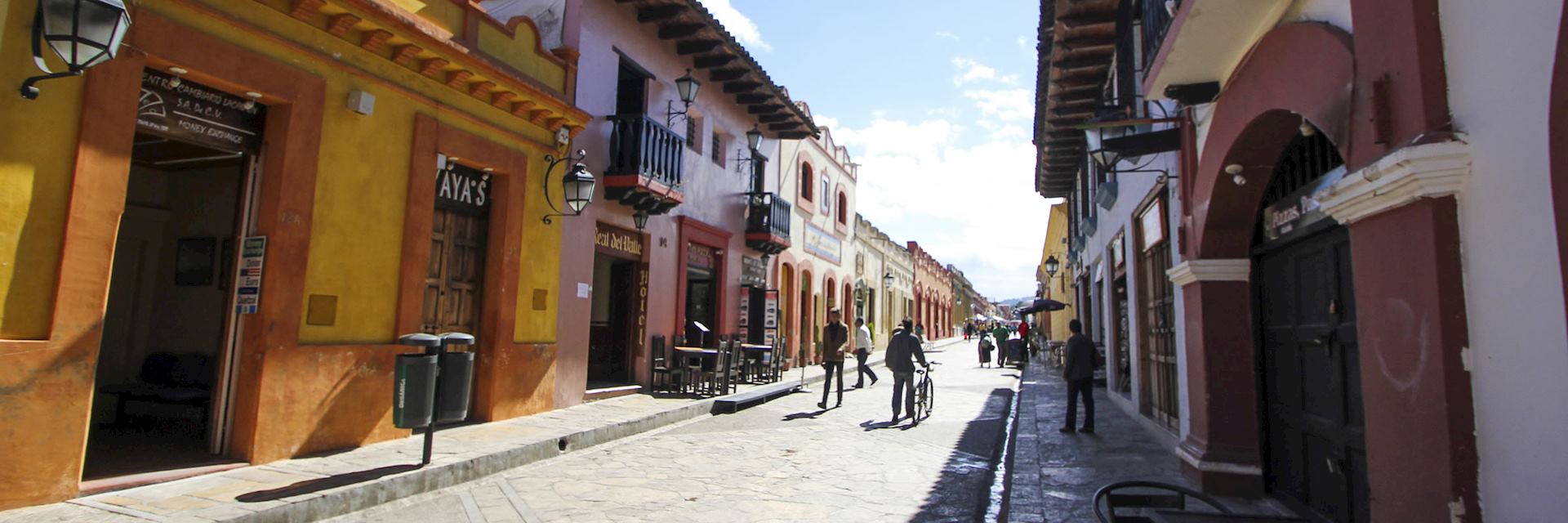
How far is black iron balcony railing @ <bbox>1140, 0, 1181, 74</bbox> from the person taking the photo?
546 cm

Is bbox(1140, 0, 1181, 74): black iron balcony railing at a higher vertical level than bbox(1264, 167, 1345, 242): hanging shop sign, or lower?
higher

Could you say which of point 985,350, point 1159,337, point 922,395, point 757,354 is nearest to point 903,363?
point 922,395

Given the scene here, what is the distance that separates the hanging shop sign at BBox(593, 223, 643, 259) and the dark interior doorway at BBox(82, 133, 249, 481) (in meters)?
4.54

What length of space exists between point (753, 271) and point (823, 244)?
5.69 meters

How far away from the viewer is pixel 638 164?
448 inches

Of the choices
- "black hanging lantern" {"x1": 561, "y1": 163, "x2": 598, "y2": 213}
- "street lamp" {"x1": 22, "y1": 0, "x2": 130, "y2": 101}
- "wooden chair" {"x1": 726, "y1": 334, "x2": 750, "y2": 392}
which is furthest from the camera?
"wooden chair" {"x1": 726, "y1": 334, "x2": 750, "y2": 392}

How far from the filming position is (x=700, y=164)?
14.7 m

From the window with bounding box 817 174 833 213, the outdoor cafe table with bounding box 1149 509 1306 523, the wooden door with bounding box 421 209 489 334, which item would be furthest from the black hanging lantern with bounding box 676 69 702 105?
the outdoor cafe table with bounding box 1149 509 1306 523

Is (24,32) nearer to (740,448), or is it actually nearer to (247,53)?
(247,53)

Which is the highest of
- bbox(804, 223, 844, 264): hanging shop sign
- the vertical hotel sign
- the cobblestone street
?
bbox(804, 223, 844, 264): hanging shop sign

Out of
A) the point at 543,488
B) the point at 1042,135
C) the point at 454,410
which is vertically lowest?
the point at 543,488

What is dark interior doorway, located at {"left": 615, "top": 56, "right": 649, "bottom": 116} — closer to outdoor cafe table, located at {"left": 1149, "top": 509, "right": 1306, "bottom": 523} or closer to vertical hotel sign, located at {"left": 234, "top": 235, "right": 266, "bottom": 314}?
vertical hotel sign, located at {"left": 234, "top": 235, "right": 266, "bottom": 314}

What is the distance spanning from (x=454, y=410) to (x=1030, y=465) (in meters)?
5.10

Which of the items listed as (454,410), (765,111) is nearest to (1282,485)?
(454,410)
